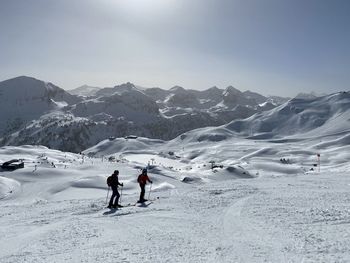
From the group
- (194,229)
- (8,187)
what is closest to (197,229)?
(194,229)

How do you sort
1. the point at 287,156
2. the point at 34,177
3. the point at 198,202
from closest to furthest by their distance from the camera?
the point at 198,202
the point at 34,177
the point at 287,156

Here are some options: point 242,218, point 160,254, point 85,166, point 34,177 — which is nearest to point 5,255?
point 160,254

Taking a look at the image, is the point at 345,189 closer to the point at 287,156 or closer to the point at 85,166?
the point at 85,166

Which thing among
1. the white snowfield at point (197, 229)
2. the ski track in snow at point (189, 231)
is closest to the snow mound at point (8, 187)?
the white snowfield at point (197, 229)

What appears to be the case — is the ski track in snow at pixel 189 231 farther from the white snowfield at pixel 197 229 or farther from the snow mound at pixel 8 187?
Answer: the snow mound at pixel 8 187

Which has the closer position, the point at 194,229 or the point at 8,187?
the point at 194,229

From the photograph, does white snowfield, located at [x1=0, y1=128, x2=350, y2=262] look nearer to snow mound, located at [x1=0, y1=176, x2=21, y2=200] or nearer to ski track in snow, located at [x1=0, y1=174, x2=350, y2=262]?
ski track in snow, located at [x1=0, y1=174, x2=350, y2=262]

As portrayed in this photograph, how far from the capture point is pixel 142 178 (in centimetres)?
2677

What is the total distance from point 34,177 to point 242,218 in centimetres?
4248

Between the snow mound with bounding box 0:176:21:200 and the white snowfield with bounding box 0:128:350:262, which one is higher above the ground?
the white snowfield with bounding box 0:128:350:262

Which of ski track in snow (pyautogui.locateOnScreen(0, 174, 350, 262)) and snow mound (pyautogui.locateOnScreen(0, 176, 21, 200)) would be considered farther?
snow mound (pyautogui.locateOnScreen(0, 176, 21, 200))

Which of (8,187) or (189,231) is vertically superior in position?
(189,231)

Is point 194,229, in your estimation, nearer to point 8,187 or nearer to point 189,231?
point 189,231

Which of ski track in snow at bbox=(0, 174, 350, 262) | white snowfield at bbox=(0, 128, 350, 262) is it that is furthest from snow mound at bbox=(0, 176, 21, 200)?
ski track in snow at bbox=(0, 174, 350, 262)
